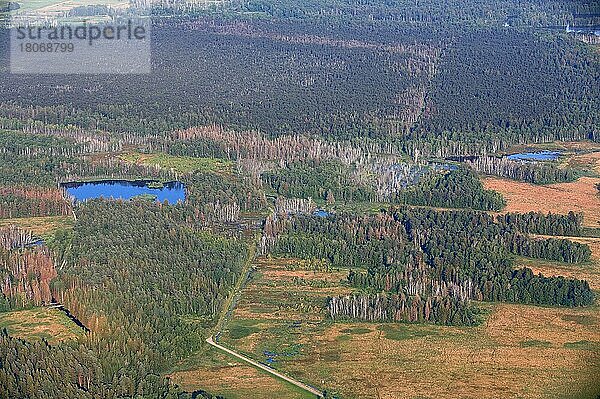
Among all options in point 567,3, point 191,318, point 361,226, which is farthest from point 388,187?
point 567,3

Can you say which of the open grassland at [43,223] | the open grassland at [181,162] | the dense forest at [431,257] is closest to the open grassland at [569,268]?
the dense forest at [431,257]

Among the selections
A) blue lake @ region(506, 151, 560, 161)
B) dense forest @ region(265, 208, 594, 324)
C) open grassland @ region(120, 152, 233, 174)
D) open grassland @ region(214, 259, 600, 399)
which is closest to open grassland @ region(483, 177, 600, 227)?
dense forest @ region(265, 208, 594, 324)

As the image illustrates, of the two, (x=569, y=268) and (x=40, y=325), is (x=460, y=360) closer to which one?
(x=569, y=268)

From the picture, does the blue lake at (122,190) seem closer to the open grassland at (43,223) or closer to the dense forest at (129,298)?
the open grassland at (43,223)

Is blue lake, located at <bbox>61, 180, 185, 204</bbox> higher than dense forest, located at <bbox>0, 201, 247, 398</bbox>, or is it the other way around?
blue lake, located at <bbox>61, 180, 185, 204</bbox>

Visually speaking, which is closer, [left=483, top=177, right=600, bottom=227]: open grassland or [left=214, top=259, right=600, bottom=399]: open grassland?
[left=214, top=259, right=600, bottom=399]: open grassland

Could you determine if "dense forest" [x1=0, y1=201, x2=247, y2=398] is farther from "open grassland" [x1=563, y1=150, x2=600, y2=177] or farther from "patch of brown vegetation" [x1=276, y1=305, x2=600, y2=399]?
"open grassland" [x1=563, y1=150, x2=600, y2=177]

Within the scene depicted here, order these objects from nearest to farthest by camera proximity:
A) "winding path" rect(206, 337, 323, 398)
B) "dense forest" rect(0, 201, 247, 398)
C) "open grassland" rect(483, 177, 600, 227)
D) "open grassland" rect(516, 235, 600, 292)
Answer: "dense forest" rect(0, 201, 247, 398) → "winding path" rect(206, 337, 323, 398) → "open grassland" rect(516, 235, 600, 292) → "open grassland" rect(483, 177, 600, 227)
